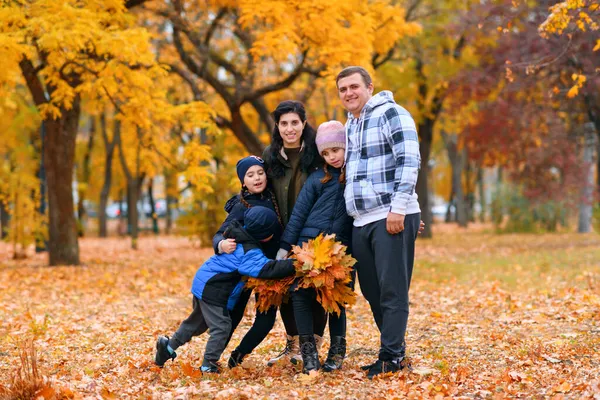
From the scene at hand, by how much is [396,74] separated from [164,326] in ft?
52.7

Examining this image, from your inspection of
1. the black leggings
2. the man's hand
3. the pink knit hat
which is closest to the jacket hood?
the pink knit hat

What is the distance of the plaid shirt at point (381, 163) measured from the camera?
194 inches

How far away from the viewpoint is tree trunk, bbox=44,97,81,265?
562 inches

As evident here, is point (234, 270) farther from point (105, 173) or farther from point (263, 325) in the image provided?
point (105, 173)

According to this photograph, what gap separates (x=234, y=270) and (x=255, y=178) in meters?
0.65

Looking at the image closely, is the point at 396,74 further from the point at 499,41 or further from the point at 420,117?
the point at 499,41

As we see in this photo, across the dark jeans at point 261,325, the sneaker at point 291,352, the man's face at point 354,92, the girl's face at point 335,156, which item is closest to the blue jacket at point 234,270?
the dark jeans at point 261,325

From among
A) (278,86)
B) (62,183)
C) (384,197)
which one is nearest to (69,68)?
(62,183)

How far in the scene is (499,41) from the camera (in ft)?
64.0

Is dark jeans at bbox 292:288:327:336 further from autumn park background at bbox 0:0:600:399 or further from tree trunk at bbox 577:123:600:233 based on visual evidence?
tree trunk at bbox 577:123:600:233

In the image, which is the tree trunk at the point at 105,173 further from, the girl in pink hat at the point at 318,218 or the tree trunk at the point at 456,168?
the girl in pink hat at the point at 318,218

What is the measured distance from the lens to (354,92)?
17.0 feet

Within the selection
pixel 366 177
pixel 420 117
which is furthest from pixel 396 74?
pixel 366 177

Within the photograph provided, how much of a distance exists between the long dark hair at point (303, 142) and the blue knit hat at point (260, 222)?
342 mm
